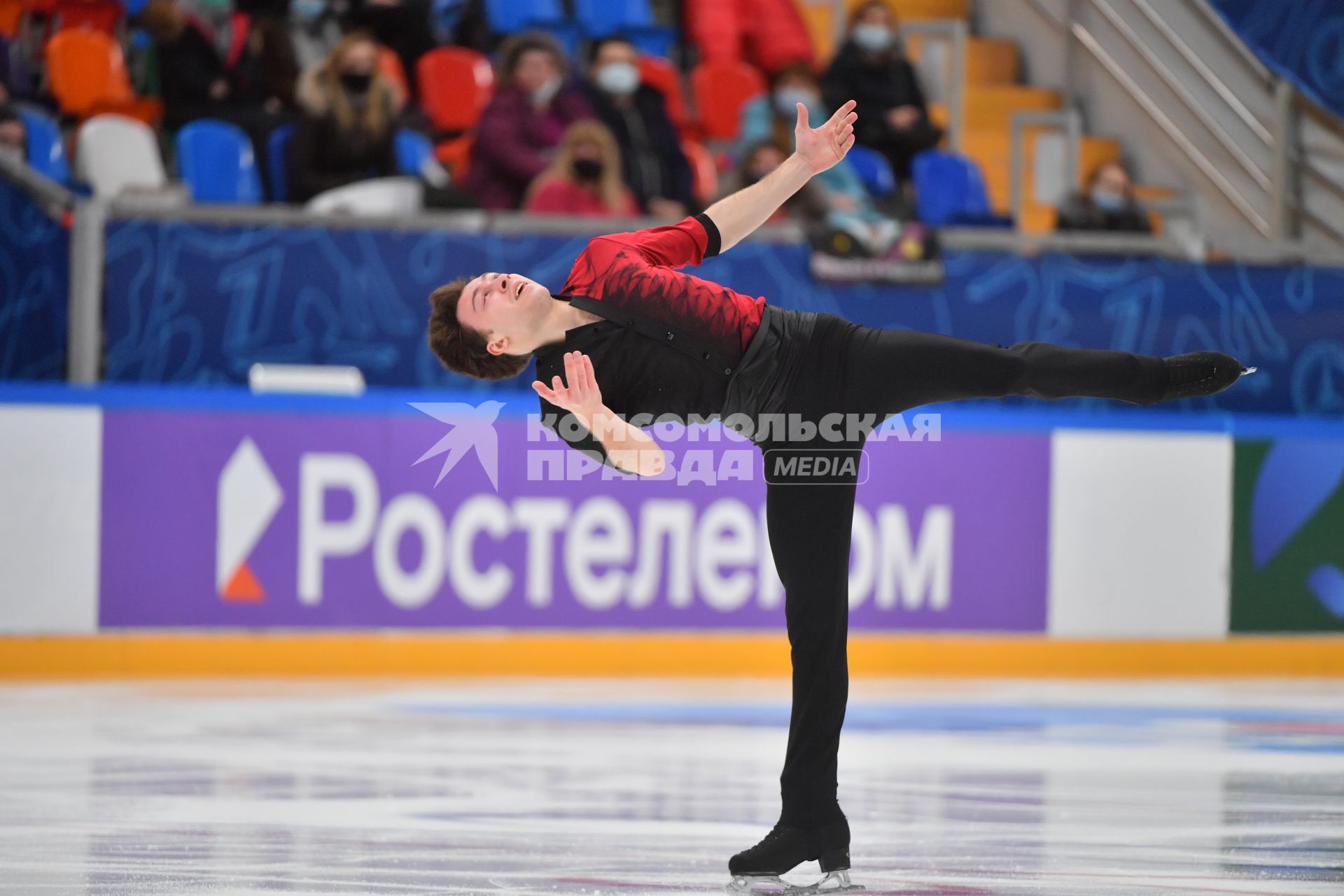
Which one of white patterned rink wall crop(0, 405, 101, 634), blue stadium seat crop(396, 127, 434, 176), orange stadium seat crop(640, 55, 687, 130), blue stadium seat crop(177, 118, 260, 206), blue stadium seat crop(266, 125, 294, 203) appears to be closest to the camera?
white patterned rink wall crop(0, 405, 101, 634)

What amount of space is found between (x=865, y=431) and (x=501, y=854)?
45.6 inches

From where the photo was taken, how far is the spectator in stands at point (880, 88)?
10.0m

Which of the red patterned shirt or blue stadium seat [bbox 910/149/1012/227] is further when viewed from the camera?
blue stadium seat [bbox 910/149/1012/227]

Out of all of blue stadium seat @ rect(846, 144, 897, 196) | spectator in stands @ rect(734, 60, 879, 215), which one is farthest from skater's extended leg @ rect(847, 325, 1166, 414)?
blue stadium seat @ rect(846, 144, 897, 196)

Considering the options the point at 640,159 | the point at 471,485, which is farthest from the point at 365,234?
the point at 640,159

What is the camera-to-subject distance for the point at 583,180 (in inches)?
319

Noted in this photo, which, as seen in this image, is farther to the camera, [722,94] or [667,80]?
[722,94]

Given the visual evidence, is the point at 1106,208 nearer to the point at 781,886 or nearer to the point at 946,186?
the point at 946,186

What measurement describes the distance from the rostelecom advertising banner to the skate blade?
494 centimetres

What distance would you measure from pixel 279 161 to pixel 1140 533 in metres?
4.25

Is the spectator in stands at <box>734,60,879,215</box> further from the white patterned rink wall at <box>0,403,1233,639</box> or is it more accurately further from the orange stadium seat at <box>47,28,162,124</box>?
the orange stadium seat at <box>47,28,162,124</box>

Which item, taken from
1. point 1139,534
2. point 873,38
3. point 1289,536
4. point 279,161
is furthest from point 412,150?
point 1289,536

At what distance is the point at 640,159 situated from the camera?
8922 millimetres

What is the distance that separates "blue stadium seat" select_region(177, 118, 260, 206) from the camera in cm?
847
